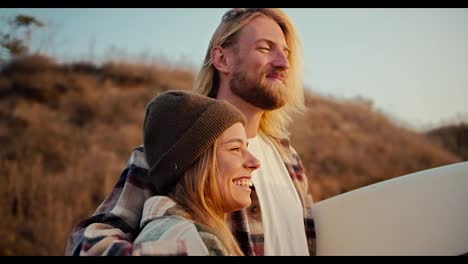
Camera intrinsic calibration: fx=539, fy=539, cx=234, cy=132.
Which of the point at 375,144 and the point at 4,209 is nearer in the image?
the point at 4,209

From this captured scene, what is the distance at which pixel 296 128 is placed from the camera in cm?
1120

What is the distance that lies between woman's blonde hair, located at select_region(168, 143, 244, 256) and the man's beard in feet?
2.25

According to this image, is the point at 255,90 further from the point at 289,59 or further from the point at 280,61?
the point at 289,59

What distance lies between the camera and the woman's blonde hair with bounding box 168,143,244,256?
1383mm

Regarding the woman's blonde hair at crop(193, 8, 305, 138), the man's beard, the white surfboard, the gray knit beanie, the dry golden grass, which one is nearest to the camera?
the gray knit beanie

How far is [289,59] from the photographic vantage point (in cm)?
239

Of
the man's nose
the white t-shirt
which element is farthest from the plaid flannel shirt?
the man's nose

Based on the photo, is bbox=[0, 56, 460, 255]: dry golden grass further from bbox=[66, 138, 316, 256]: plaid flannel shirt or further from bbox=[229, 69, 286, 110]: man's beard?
bbox=[66, 138, 316, 256]: plaid flannel shirt

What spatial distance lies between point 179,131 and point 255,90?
0.69m

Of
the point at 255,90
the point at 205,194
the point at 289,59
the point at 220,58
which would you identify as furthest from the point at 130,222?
the point at 289,59
